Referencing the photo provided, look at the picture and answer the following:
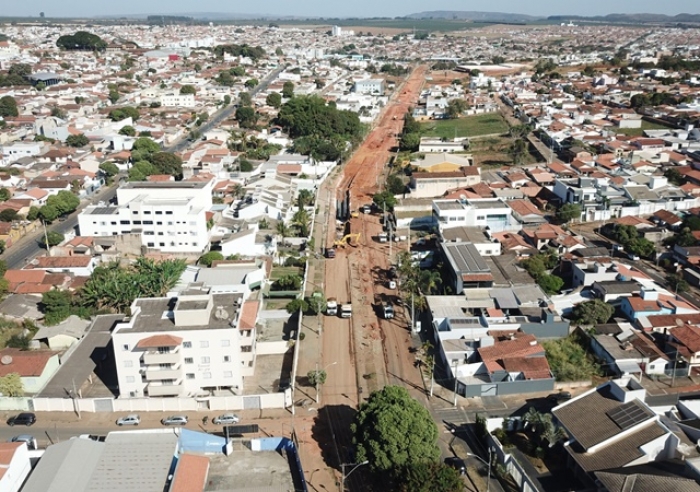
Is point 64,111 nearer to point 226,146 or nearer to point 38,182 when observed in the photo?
point 226,146

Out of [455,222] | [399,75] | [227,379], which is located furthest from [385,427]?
[399,75]

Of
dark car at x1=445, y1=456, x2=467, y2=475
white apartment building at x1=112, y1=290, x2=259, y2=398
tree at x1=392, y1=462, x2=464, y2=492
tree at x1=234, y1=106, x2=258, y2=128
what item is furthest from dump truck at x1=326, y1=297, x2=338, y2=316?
tree at x1=234, y1=106, x2=258, y2=128

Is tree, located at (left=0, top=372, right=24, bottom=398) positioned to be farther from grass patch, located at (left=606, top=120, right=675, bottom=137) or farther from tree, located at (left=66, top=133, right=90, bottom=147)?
grass patch, located at (left=606, top=120, right=675, bottom=137)

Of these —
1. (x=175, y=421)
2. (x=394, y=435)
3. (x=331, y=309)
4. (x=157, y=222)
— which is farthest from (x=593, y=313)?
(x=157, y=222)

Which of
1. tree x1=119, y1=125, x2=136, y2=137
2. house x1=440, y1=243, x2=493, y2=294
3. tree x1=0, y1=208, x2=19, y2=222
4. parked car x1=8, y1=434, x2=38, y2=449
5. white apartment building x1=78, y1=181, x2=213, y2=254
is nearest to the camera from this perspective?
parked car x1=8, y1=434, x2=38, y2=449

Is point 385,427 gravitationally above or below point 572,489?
above

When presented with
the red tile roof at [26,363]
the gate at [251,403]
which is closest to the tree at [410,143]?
the gate at [251,403]

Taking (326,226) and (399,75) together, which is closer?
(326,226)

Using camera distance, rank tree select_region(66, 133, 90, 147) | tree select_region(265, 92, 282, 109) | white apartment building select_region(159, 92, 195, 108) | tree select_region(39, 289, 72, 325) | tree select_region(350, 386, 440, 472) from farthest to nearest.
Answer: white apartment building select_region(159, 92, 195, 108) < tree select_region(265, 92, 282, 109) < tree select_region(66, 133, 90, 147) < tree select_region(39, 289, 72, 325) < tree select_region(350, 386, 440, 472)
